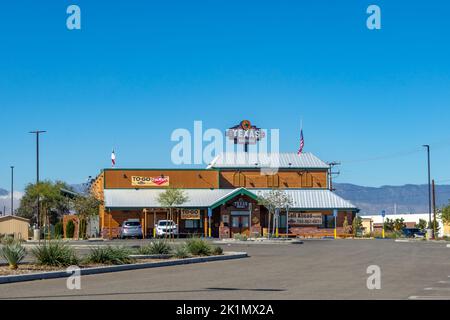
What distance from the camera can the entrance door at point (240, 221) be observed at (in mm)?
69500

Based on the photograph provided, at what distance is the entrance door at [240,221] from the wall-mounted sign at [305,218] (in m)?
4.66

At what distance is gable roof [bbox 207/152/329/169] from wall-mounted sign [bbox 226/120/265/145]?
237cm

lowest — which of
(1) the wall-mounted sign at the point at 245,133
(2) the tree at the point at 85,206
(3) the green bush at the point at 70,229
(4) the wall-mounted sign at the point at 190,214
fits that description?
(3) the green bush at the point at 70,229

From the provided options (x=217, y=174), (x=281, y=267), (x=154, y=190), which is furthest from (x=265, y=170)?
(x=281, y=267)

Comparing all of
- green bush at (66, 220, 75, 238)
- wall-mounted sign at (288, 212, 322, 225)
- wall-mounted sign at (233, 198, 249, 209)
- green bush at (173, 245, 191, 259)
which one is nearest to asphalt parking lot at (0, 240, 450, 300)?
green bush at (173, 245, 191, 259)

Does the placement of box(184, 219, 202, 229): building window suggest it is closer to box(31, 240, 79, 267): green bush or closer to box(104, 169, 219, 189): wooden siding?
box(104, 169, 219, 189): wooden siding

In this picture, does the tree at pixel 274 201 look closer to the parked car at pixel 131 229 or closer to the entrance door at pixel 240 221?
the entrance door at pixel 240 221

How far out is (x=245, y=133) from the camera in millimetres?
79500

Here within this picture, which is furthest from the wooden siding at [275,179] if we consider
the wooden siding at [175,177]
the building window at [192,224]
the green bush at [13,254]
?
the green bush at [13,254]

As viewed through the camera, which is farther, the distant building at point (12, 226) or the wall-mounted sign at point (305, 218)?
the wall-mounted sign at point (305, 218)

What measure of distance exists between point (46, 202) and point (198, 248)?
2065 inches

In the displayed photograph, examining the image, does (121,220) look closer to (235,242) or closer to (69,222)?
(69,222)

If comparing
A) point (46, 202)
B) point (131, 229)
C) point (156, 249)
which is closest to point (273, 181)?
point (131, 229)
